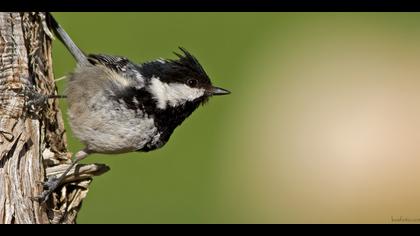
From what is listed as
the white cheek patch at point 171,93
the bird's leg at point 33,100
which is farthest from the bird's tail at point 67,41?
the bird's leg at point 33,100

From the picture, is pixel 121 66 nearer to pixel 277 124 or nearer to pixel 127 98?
pixel 127 98

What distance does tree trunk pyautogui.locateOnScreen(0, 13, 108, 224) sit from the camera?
445cm

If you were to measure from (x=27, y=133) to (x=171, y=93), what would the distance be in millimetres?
1291

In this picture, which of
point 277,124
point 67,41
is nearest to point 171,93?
point 67,41

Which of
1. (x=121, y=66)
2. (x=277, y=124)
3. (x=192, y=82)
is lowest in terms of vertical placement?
(x=192, y=82)

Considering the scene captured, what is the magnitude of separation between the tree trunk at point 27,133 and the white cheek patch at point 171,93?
797 mm

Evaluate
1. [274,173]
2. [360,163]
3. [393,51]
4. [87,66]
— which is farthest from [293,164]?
[87,66]

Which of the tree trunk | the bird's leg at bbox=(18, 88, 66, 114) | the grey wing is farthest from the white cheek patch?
the bird's leg at bbox=(18, 88, 66, 114)

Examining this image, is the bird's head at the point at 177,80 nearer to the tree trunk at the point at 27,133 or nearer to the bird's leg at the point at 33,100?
the tree trunk at the point at 27,133

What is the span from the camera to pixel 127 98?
529 centimetres

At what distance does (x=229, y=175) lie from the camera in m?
8.91

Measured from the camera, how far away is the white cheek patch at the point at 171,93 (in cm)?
543

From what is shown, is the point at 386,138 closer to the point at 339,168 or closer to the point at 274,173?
the point at 339,168

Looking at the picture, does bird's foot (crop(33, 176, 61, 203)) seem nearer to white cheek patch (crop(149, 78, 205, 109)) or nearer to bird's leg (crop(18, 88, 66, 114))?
bird's leg (crop(18, 88, 66, 114))
